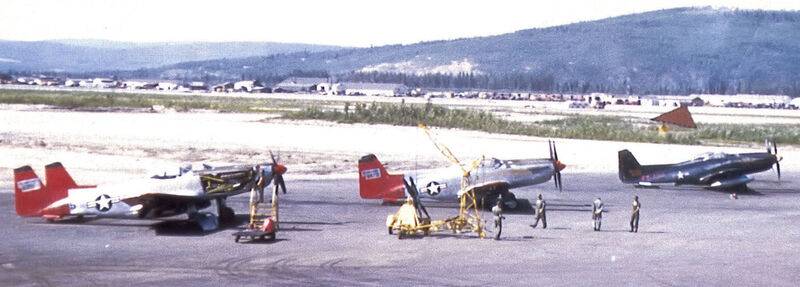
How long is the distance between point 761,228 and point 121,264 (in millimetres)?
Answer: 19734

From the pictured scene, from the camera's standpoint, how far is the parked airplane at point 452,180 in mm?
35281

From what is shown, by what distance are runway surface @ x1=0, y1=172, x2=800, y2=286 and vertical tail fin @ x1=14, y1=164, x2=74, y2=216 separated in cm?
46

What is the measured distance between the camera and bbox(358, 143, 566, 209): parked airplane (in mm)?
35281

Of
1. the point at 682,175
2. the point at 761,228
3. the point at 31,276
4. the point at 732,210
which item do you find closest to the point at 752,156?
the point at 682,175

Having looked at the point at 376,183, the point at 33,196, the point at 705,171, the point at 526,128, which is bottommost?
the point at 705,171

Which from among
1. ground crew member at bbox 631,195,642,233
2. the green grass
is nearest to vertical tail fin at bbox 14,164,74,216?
ground crew member at bbox 631,195,642,233

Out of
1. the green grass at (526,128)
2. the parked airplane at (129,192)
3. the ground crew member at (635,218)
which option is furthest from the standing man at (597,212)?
the green grass at (526,128)

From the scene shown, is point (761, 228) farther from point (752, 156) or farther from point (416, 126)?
point (416, 126)

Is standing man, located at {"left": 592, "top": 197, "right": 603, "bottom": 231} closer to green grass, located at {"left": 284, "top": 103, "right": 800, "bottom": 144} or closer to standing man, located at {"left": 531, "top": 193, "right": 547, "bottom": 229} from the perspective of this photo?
standing man, located at {"left": 531, "top": 193, "right": 547, "bottom": 229}

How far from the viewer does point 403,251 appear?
2705 centimetres

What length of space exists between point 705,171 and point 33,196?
26.7 meters

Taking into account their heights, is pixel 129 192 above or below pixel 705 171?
above

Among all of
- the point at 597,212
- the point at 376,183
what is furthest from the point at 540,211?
the point at 376,183

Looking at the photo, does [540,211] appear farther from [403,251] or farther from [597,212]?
[403,251]
